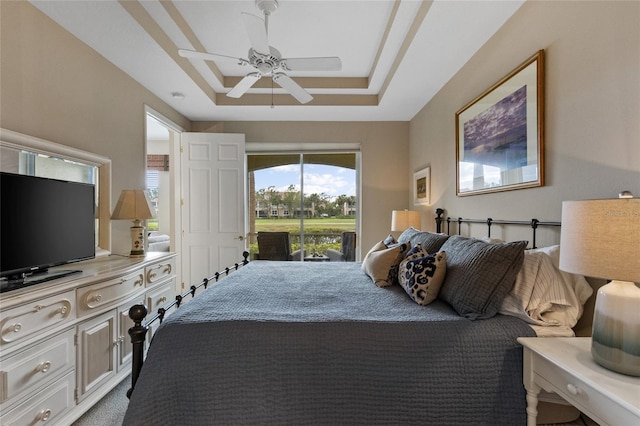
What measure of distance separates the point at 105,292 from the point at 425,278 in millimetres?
1953

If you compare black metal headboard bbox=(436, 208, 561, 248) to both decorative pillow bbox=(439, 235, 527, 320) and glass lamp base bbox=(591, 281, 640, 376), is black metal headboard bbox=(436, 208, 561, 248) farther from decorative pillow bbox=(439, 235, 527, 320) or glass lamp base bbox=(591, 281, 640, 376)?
glass lamp base bbox=(591, 281, 640, 376)

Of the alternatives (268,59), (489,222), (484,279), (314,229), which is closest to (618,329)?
(484,279)

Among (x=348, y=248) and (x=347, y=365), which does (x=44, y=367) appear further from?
(x=348, y=248)

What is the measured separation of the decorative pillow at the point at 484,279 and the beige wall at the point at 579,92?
1.53 ft

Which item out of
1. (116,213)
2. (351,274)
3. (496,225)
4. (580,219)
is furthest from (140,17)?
(496,225)

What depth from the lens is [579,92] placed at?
1.52m

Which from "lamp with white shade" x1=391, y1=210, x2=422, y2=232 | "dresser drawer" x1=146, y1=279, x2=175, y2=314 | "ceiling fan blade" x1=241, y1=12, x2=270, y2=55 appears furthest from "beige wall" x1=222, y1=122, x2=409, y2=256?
"dresser drawer" x1=146, y1=279, x2=175, y2=314

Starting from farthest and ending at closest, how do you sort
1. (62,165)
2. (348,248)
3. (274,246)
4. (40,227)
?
(348,248)
(274,246)
(62,165)
(40,227)

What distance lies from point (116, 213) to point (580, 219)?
9.54 feet

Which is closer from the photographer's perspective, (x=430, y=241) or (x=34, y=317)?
(x=34, y=317)

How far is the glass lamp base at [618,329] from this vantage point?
979 millimetres

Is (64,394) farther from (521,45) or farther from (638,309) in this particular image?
(521,45)

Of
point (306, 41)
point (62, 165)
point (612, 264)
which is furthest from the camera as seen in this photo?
point (306, 41)

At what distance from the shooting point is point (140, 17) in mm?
2125
